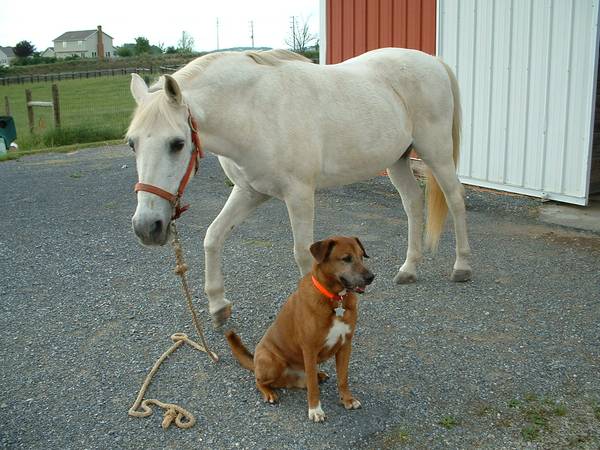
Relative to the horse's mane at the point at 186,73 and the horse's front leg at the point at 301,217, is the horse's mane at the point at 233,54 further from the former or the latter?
the horse's front leg at the point at 301,217

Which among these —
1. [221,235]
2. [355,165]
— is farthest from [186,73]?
[355,165]

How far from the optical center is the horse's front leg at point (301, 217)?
374 centimetres

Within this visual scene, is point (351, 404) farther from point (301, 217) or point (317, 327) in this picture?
point (301, 217)

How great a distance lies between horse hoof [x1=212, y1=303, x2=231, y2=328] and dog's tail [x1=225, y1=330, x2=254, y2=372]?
76cm

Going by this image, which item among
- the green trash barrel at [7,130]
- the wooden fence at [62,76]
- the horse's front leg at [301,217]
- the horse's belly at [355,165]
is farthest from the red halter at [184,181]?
the wooden fence at [62,76]

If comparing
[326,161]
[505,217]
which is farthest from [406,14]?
[326,161]

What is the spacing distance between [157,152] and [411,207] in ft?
8.49

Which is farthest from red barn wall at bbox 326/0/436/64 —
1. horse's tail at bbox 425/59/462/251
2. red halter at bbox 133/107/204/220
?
red halter at bbox 133/107/204/220

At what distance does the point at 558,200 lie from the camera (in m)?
7.16

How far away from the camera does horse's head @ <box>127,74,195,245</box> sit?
10.0 feet

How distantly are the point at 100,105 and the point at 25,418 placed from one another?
20951mm

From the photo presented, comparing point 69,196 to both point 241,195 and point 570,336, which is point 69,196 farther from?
point 570,336

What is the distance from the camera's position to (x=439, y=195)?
5152mm

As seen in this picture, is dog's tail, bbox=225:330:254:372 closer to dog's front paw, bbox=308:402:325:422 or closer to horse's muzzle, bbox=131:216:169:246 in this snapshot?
dog's front paw, bbox=308:402:325:422
